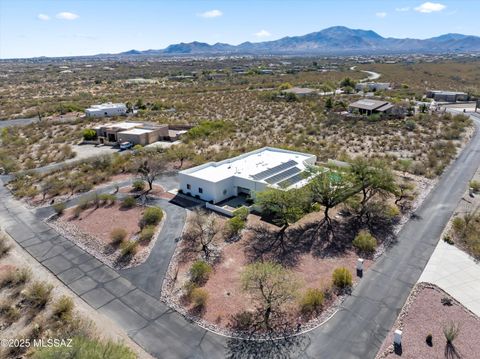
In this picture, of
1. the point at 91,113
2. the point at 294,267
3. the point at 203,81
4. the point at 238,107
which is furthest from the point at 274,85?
the point at 294,267

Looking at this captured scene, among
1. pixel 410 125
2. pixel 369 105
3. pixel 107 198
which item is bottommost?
pixel 107 198

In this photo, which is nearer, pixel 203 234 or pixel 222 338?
pixel 222 338

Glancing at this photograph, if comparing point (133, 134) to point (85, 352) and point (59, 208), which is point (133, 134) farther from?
point (85, 352)

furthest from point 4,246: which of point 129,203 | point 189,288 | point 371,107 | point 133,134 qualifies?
point 371,107

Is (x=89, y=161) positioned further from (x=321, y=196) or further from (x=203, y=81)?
(x=203, y=81)

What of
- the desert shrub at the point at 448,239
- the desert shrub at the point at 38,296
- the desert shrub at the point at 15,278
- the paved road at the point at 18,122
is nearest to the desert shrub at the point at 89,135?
the paved road at the point at 18,122

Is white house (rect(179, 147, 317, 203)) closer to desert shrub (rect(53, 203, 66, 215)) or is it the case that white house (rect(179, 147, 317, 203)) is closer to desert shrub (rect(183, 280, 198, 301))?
desert shrub (rect(53, 203, 66, 215))

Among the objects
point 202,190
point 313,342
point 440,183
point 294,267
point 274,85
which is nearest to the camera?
point 313,342
